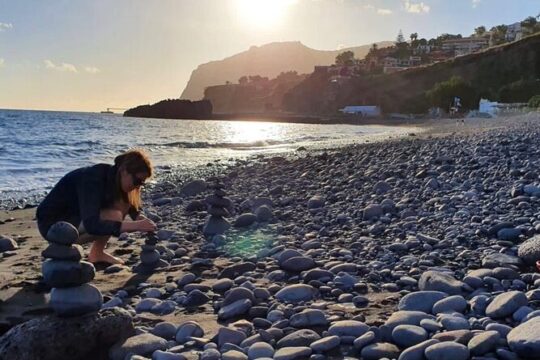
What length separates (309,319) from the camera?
3498mm

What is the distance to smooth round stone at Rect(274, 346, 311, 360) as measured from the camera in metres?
3.00

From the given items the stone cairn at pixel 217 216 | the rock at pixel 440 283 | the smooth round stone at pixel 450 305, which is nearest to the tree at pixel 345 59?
the stone cairn at pixel 217 216

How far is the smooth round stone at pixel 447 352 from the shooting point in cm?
277

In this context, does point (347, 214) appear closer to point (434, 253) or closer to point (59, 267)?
point (434, 253)

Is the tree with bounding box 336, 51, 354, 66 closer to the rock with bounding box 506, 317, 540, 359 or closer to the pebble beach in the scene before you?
the pebble beach

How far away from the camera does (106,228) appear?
15.0ft

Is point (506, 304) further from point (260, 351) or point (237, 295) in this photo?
point (237, 295)

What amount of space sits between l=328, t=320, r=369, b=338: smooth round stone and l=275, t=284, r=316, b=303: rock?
26.1 inches

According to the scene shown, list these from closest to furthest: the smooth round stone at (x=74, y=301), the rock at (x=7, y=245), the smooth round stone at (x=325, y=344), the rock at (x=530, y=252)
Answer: the smooth round stone at (x=325, y=344)
the smooth round stone at (x=74, y=301)
the rock at (x=530, y=252)
the rock at (x=7, y=245)

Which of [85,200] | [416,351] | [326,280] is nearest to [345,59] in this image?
[85,200]

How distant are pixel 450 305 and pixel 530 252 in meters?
1.29

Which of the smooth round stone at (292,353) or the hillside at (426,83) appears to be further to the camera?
the hillside at (426,83)

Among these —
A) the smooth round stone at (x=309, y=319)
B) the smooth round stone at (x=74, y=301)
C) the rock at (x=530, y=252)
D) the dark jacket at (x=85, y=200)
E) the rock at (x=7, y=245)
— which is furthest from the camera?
the rock at (x=7, y=245)

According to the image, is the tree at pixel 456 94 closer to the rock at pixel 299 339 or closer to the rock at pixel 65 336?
the rock at pixel 299 339
